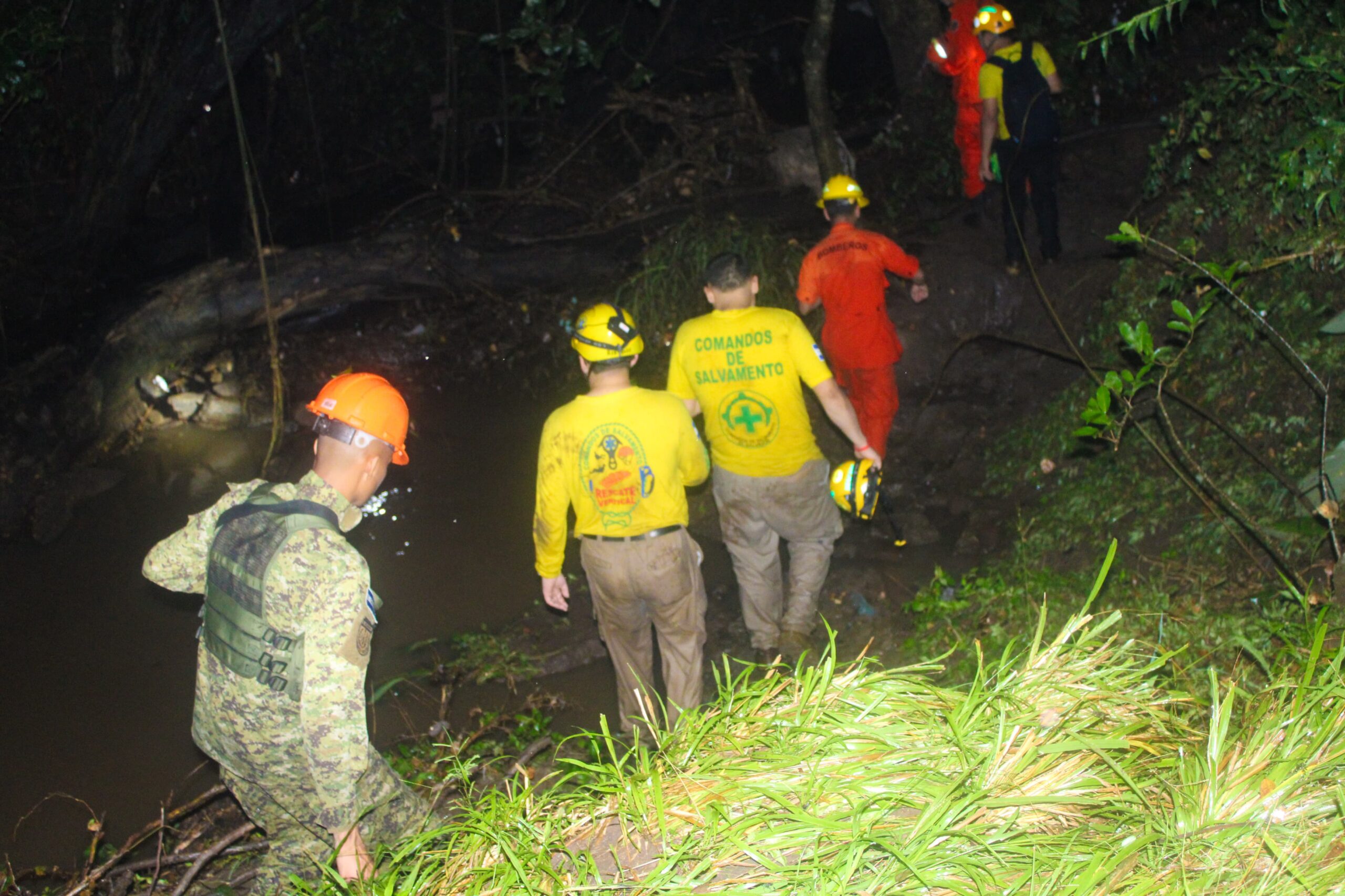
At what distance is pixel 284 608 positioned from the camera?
9.34 feet

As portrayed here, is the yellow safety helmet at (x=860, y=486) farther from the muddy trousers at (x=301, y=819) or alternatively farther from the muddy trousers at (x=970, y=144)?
the muddy trousers at (x=970, y=144)

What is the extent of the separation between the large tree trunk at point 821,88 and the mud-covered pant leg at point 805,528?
12.6 feet

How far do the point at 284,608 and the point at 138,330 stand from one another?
6469 millimetres

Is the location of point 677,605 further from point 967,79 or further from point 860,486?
point 967,79

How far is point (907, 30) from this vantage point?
9.52 metres

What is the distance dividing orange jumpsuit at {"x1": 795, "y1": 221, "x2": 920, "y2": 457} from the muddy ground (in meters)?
0.94

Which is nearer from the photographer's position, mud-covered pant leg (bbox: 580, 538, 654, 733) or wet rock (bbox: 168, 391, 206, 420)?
mud-covered pant leg (bbox: 580, 538, 654, 733)

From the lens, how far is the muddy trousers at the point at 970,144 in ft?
25.8

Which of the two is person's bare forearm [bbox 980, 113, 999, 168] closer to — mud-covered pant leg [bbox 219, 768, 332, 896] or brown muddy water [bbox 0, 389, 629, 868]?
brown muddy water [bbox 0, 389, 629, 868]

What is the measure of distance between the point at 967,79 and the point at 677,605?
551 cm

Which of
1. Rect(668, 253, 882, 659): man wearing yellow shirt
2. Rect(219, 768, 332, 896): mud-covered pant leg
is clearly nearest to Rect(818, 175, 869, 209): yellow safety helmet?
Rect(668, 253, 882, 659): man wearing yellow shirt

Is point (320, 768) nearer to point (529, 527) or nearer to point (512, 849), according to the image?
point (512, 849)

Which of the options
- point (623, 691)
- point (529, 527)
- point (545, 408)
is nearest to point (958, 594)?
point (623, 691)

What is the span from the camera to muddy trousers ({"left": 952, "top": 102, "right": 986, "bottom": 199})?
788 cm
